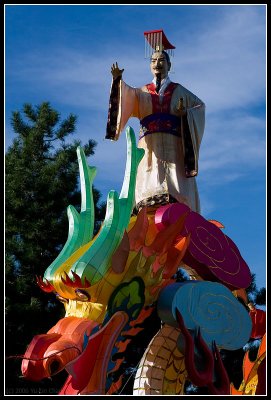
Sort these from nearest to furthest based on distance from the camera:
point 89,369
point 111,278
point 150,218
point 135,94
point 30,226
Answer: point 89,369, point 111,278, point 150,218, point 135,94, point 30,226

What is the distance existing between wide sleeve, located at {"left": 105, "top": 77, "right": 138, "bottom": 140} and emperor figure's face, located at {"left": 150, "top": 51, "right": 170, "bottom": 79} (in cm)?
44

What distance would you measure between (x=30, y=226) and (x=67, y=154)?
155cm

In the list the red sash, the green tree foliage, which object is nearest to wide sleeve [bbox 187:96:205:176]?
the red sash

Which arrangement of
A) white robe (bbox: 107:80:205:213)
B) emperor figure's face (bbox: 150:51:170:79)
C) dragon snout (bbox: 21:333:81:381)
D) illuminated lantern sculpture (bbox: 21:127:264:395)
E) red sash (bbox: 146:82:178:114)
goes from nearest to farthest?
1. dragon snout (bbox: 21:333:81:381)
2. illuminated lantern sculpture (bbox: 21:127:264:395)
3. white robe (bbox: 107:80:205:213)
4. red sash (bbox: 146:82:178:114)
5. emperor figure's face (bbox: 150:51:170:79)

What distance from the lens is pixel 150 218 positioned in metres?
8.35

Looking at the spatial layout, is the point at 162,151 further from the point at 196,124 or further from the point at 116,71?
the point at 116,71

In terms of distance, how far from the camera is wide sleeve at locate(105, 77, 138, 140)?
8742 millimetres

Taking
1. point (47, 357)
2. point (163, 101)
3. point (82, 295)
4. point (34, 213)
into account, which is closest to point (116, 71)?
point (163, 101)

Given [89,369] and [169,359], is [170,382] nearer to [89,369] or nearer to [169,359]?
[169,359]

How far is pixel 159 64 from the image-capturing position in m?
9.11

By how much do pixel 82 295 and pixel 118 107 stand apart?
7.47 ft

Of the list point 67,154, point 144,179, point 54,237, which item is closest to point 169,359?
point 144,179

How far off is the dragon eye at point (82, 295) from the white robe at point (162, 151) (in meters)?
1.52

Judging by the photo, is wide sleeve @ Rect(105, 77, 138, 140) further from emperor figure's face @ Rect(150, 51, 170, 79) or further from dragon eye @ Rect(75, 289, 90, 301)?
dragon eye @ Rect(75, 289, 90, 301)
